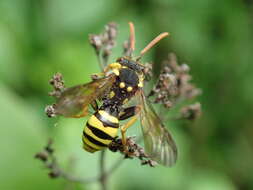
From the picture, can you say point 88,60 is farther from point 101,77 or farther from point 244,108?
point 101,77

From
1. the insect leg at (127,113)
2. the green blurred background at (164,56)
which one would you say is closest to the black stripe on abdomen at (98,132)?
the insect leg at (127,113)

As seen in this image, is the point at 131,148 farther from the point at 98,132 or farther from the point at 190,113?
the point at 190,113

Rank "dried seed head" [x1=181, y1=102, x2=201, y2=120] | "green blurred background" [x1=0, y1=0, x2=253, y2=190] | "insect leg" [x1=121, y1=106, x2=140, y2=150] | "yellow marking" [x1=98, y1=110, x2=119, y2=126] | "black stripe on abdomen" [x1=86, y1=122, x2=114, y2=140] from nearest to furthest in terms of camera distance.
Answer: "black stripe on abdomen" [x1=86, y1=122, x2=114, y2=140]
"yellow marking" [x1=98, y1=110, x2=119, y2=126]
"insect leg" [x1=121, y1=106, x2=140, y2=150]
"dried seed head" [x1=181, y1=102, x2=201, y2=120]
"green blurred background" [x1=0, y1=0, x2=253, y2=190]

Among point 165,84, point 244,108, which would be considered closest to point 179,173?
point 244,108

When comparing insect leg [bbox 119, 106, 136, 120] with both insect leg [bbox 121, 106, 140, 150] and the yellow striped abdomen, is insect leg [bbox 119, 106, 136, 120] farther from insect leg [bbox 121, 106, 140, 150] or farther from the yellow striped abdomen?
the yellow striped abdomen

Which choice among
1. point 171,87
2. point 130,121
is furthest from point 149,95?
point 130,121

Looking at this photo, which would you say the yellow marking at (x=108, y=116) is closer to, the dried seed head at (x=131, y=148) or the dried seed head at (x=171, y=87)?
the dried seed head at (x=131, y=148)

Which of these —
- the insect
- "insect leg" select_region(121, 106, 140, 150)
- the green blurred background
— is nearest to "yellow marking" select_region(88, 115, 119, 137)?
the insect

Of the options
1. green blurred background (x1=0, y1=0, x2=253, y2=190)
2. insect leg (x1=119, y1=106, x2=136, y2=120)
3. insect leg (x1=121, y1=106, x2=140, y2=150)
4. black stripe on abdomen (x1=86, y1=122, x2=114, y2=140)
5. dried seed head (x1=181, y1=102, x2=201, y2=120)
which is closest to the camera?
black stripe on abdomen (x1=86, y1=122, x2=114, y2=140)
